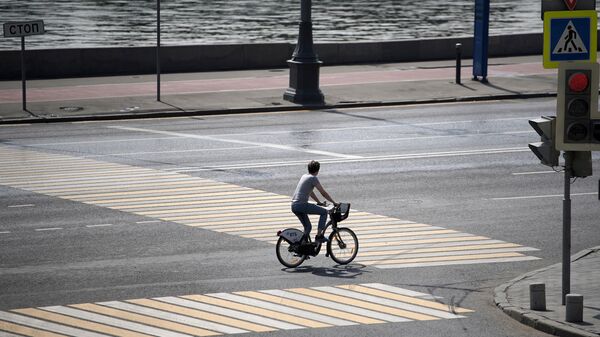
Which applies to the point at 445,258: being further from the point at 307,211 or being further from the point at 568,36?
the point at 568,36

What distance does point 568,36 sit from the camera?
47.7 ft

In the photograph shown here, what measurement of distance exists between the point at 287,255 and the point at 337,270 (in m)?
0.77

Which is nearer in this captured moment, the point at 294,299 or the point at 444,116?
the point at 294,299

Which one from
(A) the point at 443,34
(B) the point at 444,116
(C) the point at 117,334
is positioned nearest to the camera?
(C) the point at 117,334

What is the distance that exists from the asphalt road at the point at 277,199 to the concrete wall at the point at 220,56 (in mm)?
8158

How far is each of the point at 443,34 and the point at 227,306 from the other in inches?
2515

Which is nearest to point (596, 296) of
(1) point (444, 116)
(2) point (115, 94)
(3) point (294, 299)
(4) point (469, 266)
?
(4) point (469, 266)

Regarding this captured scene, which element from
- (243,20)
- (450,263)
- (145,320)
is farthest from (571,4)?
(243,20)

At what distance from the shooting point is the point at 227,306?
49.6ft

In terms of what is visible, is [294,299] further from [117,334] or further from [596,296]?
[596,296]

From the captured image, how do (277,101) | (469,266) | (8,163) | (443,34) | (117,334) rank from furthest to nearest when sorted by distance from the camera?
1. (443,34)
2. (277,101)
3. (8,163)
4. (469,266)
5. (117,334)

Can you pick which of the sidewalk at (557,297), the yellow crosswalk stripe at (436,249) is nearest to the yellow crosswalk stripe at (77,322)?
the sidewalk at (557,297)

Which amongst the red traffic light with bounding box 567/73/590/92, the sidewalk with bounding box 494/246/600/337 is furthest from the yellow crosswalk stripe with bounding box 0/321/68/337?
the red traffic light with bounding box 567/73/590/92

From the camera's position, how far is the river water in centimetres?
7425
